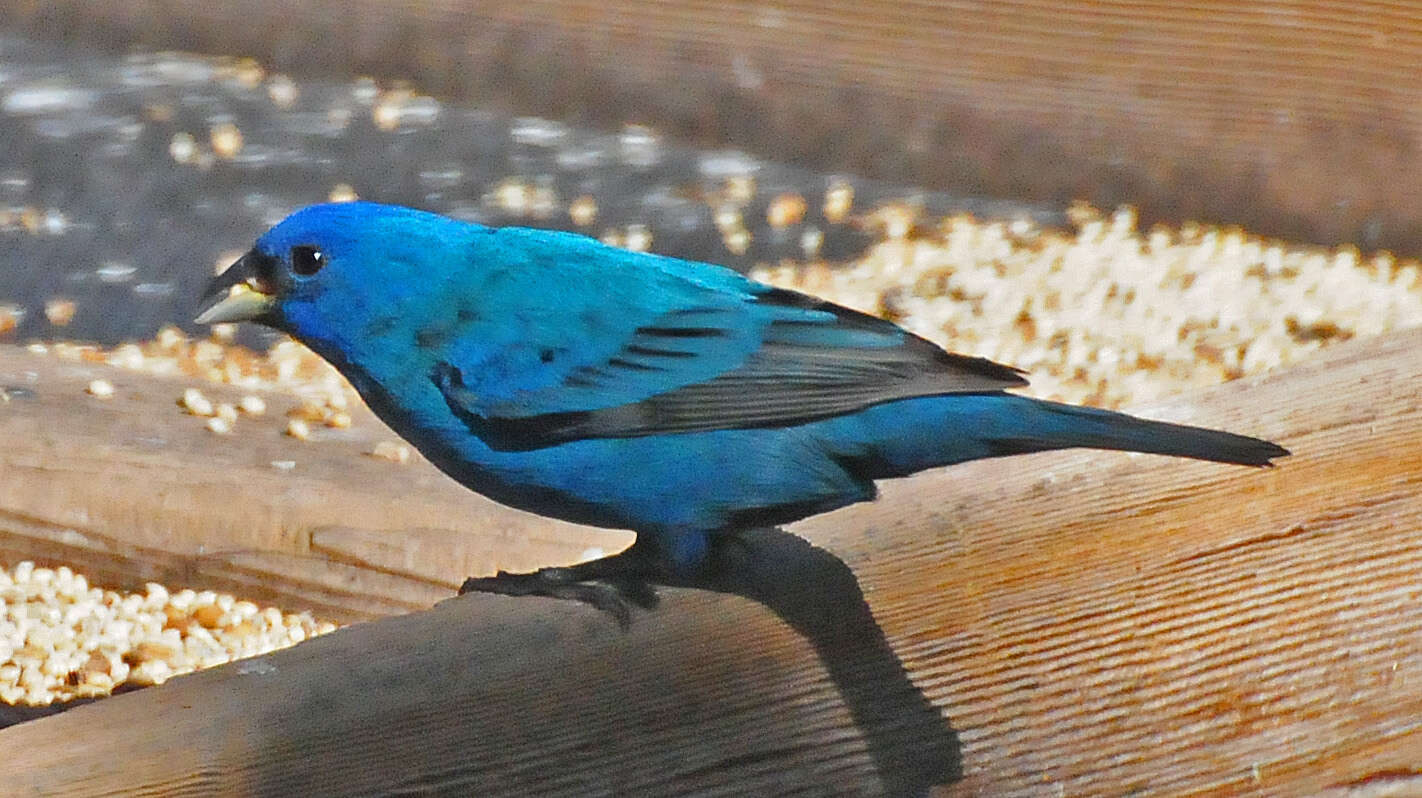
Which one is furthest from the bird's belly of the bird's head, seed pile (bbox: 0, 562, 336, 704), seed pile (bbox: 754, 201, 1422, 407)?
seed pile (bbox: 754, 201, 1422, 407)

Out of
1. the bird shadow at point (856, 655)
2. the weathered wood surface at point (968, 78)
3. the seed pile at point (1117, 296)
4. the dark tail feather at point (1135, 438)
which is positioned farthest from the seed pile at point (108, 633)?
the weathered wood surface at point (968, 78)

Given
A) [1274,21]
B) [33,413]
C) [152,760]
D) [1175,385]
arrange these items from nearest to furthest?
[152,760] < [33,413] < [1175,385] < [1274,21]

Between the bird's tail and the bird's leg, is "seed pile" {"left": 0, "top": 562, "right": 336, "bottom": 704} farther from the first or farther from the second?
the bird's tail

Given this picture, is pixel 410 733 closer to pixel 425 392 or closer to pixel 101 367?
pixel 425 392

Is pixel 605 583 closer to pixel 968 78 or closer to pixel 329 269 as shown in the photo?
A: pixel 329 269

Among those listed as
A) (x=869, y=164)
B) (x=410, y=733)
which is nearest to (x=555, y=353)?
(x=410, y=733)

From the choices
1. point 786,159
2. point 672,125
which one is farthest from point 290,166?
point 786,159
